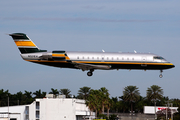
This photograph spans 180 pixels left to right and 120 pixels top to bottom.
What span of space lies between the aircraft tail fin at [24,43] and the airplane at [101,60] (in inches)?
118

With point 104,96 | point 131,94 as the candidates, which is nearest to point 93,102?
point 104,96

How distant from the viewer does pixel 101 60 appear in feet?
221

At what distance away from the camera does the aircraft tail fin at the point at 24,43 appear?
7278 centimetres

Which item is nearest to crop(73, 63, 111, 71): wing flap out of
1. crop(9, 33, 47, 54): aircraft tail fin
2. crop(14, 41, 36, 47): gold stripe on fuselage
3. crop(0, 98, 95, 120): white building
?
crop(9, 33, 47, 54): aircraft tail fin

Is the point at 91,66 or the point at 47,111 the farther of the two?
the point at 47,111

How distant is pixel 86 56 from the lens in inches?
2677

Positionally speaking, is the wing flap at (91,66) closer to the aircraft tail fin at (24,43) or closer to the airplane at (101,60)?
the airplane at (101,60)

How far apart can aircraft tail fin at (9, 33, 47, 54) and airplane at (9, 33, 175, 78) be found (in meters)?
3.00

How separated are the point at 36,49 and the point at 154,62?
23354 millimetres

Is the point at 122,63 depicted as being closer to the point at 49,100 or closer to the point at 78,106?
the point at 49,100

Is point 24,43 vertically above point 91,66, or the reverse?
point 24,43

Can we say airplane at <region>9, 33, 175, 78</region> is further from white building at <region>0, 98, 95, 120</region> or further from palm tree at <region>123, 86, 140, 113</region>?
palm tree at <region>123, 86, 140, 113</region>

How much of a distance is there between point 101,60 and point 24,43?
1712 centimetres

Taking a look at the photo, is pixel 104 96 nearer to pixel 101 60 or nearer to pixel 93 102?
pixel 93 102
